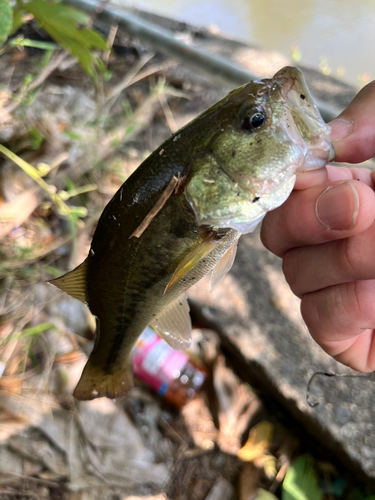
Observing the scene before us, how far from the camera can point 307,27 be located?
5.72 meters

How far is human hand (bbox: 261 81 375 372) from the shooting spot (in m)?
0.92

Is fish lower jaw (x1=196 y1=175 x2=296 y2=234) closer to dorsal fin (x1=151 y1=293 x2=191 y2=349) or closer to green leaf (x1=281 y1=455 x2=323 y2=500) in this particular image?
dorsal fin (x1=151 y1=293 x2=191 y2=349)

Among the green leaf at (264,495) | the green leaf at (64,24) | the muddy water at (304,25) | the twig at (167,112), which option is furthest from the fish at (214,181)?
the muddy water at (304,25)

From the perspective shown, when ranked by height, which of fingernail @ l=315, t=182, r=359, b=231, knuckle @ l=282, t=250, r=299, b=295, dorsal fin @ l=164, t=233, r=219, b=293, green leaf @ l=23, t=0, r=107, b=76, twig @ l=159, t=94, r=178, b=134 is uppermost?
fingernail @ l=315, t=182, r=359, b=231

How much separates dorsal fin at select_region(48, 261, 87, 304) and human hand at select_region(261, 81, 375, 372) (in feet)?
2.03


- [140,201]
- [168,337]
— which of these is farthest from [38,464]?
[140,201]

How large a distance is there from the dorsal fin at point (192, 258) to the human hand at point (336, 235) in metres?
0.28

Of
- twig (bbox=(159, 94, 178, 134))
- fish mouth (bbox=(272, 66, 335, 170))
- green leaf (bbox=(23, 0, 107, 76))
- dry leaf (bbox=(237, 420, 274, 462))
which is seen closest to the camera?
fish mouth (bbox=(272, 66, 335, 170))

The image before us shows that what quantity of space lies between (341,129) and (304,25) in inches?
238

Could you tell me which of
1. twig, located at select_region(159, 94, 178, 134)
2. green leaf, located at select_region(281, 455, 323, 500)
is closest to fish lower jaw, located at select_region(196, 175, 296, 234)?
green leaf, located at select_region(281, 455, 323, 500)

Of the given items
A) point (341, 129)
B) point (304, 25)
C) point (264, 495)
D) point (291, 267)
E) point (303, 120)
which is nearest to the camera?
point (303, 120)

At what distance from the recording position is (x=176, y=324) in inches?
51.6

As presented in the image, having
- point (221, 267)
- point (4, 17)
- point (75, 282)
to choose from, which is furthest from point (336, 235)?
point (4, 17)

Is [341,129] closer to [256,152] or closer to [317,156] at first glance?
[317,156]
